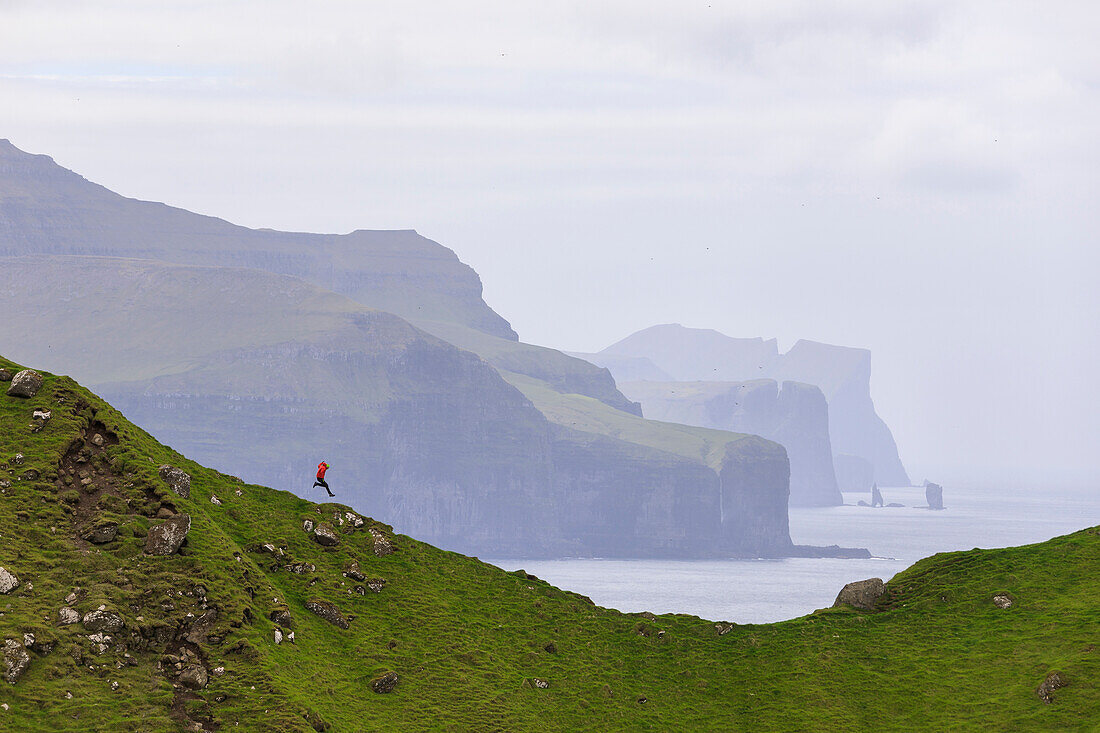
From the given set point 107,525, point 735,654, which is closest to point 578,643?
point 735,654

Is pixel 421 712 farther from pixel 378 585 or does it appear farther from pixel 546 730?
pixel 378 585

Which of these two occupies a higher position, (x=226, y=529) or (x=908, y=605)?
(x=226, y=529)

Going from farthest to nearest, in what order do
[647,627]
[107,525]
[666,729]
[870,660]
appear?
1. [647,627]
2. [870,660]
3. [666,729]
4. [107,525]

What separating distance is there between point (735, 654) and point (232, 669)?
34729 millimetres

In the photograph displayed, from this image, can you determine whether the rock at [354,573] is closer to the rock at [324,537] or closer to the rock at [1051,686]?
the rock at [324,537]

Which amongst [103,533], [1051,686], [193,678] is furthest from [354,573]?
[1051,686]

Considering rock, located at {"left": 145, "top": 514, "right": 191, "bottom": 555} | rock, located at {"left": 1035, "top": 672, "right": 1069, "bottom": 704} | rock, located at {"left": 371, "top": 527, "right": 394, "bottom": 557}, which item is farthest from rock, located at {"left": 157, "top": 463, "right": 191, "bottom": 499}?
rock, located at {"left": 1035, "top": 672, "right": 1069, "bottom": 704}

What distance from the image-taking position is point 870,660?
68625 millimetres

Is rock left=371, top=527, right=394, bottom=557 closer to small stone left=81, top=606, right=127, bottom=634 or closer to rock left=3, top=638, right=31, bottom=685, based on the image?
small stone left=81, top=606, right=127, bottom=634

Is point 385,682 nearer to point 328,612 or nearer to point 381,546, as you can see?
point 328,612

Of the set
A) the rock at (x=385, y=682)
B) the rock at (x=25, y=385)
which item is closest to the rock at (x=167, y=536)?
the rock at (x=385, y=682)

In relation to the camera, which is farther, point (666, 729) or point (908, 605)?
point (908, 605)

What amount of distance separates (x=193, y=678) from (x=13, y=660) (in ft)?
27.4

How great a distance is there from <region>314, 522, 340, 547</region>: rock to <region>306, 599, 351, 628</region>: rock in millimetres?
8112
